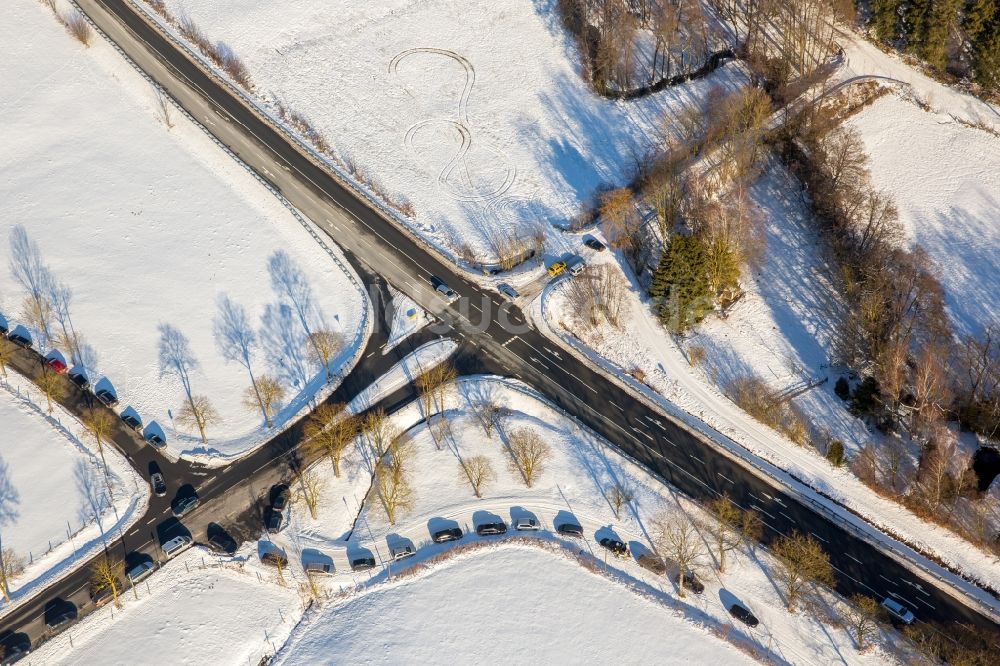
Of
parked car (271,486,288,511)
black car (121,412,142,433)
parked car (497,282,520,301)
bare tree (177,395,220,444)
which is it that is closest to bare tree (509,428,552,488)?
parked car (497,282,520,301)

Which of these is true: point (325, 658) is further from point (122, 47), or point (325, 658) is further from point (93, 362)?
point (122, 47)

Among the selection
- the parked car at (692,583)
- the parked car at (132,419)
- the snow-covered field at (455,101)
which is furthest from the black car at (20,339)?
the parked car at (692,583)

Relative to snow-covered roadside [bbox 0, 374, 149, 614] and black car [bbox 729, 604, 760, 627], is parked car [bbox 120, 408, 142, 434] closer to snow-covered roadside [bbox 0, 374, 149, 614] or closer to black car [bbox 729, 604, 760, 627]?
snow-covered roadside [bbox 0, 374, 149, 614]

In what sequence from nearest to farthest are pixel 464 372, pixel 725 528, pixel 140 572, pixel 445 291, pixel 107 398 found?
pixel 140 572 < pixel 725 528 < pixel 107 398 < pixel 464 372 < pixel 445 291

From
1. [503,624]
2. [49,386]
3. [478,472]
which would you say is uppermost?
[49,386]

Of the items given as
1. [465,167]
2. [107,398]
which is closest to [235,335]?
[107,398]

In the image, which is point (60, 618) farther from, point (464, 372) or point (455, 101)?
point (455, 101)

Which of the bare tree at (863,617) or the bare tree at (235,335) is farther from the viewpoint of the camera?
the bare tree at (235,335)

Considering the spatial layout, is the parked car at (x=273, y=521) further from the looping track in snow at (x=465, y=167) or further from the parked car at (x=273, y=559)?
the looping track in snow at (x=465, y=167)
